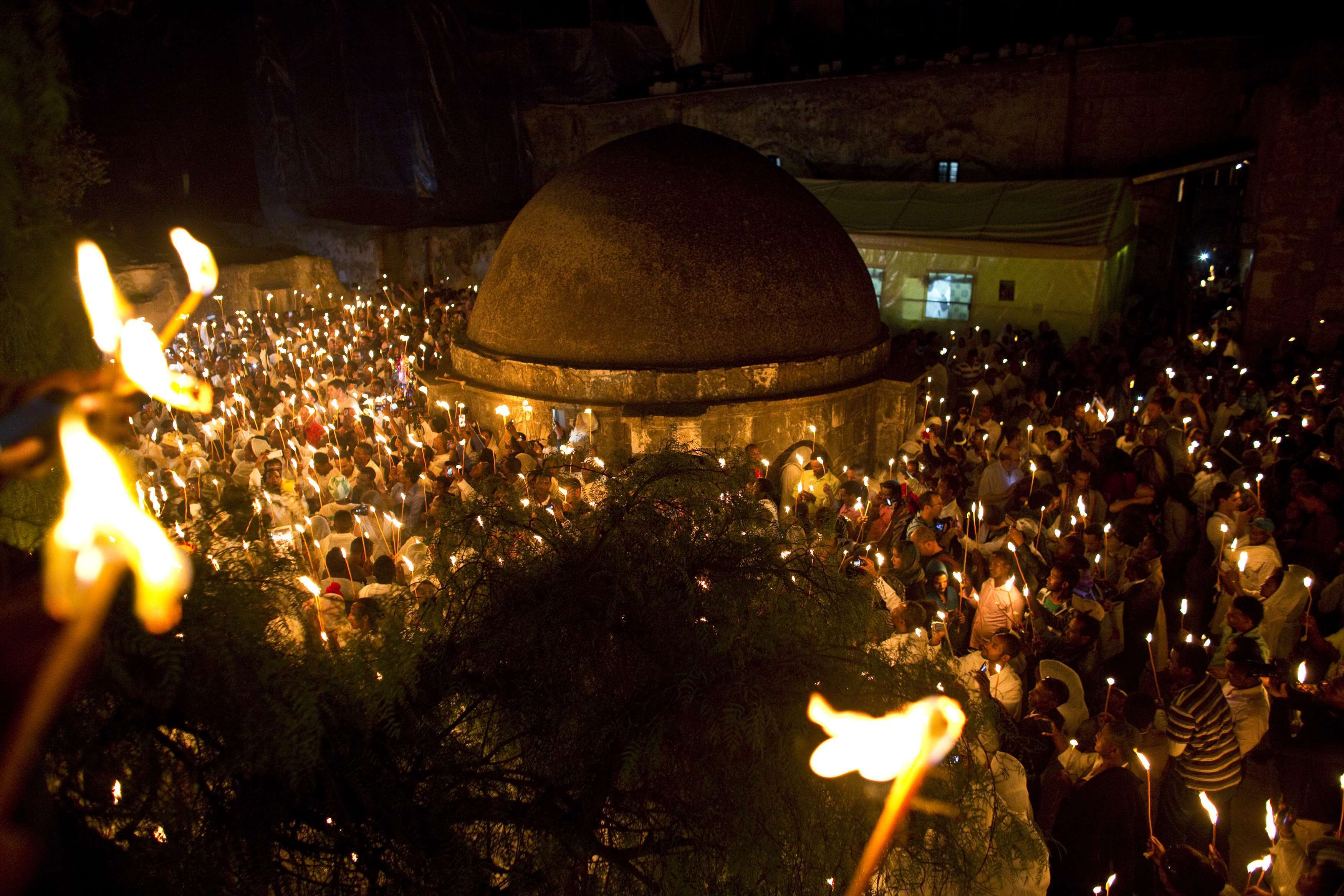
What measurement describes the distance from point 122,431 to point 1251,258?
17794 millimetres

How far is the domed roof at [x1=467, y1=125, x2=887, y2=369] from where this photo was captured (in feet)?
32.4

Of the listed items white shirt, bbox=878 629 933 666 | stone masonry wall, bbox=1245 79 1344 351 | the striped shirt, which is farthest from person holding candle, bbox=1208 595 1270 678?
stone masonry wall, bbox=1245 79 1344 351

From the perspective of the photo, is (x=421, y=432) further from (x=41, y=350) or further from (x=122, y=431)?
(x=122, y=431)

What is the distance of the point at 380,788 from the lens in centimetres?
233

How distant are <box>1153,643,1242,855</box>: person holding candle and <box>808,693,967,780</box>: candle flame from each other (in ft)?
8.39

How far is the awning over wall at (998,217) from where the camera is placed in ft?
50.2

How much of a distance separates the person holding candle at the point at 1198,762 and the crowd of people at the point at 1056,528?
1 centimetres

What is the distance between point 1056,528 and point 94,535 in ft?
23.9

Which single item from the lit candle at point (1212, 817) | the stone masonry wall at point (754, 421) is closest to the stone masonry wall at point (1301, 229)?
the stone masonry wall at point (754, 421)

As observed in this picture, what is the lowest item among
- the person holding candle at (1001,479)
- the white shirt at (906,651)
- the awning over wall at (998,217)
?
the person holding candle at (1001,479)

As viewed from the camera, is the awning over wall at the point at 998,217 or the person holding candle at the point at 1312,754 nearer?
the person holding candle at the point at 1312,754

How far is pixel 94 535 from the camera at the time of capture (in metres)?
1.80

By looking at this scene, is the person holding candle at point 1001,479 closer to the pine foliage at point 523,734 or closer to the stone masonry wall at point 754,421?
the stone masonry wall at point 754,421

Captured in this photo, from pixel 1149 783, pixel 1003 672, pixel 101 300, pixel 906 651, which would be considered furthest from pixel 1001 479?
pixel 101 300
